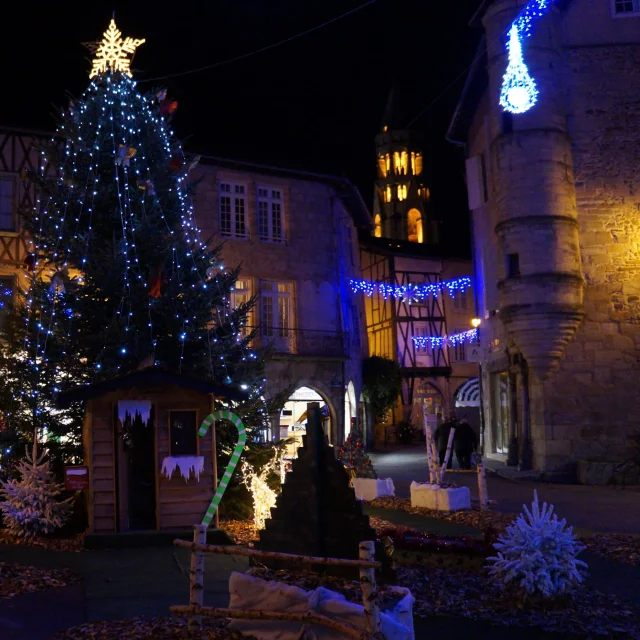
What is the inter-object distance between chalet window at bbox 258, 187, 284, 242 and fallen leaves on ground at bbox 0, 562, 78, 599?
728 inches

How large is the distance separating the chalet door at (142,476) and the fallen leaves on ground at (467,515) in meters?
4.18

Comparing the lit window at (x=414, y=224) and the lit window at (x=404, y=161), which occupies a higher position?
the lit window at (x=404, y=161)

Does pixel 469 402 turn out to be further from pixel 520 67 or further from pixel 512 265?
pixel 520 67

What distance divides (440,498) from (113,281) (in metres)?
6.32

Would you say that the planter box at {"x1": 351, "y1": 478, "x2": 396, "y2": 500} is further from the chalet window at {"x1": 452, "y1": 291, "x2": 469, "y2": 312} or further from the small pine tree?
the chalet window at {"x1": 452, "y1": 291, "x2": 469, "y2": 312}

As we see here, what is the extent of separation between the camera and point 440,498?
13312mm

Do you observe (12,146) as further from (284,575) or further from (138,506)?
(284,575)

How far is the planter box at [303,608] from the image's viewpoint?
220 inches

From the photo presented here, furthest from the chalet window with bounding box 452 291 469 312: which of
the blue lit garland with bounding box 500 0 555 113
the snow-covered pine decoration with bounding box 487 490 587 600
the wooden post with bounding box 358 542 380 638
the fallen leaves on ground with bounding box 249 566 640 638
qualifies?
the wooden post with bounding box 358 542 380 638

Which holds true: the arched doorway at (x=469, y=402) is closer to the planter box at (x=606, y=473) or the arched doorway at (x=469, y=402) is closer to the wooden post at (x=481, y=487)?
the planter box at (x=606, y=473)

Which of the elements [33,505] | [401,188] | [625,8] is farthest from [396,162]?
[33,505]

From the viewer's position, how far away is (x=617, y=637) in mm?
6461

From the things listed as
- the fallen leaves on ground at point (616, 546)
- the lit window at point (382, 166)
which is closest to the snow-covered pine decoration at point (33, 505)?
the fallen leaves on ground at point (616, 546)

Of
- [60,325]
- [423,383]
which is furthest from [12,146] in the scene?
[423,383]
